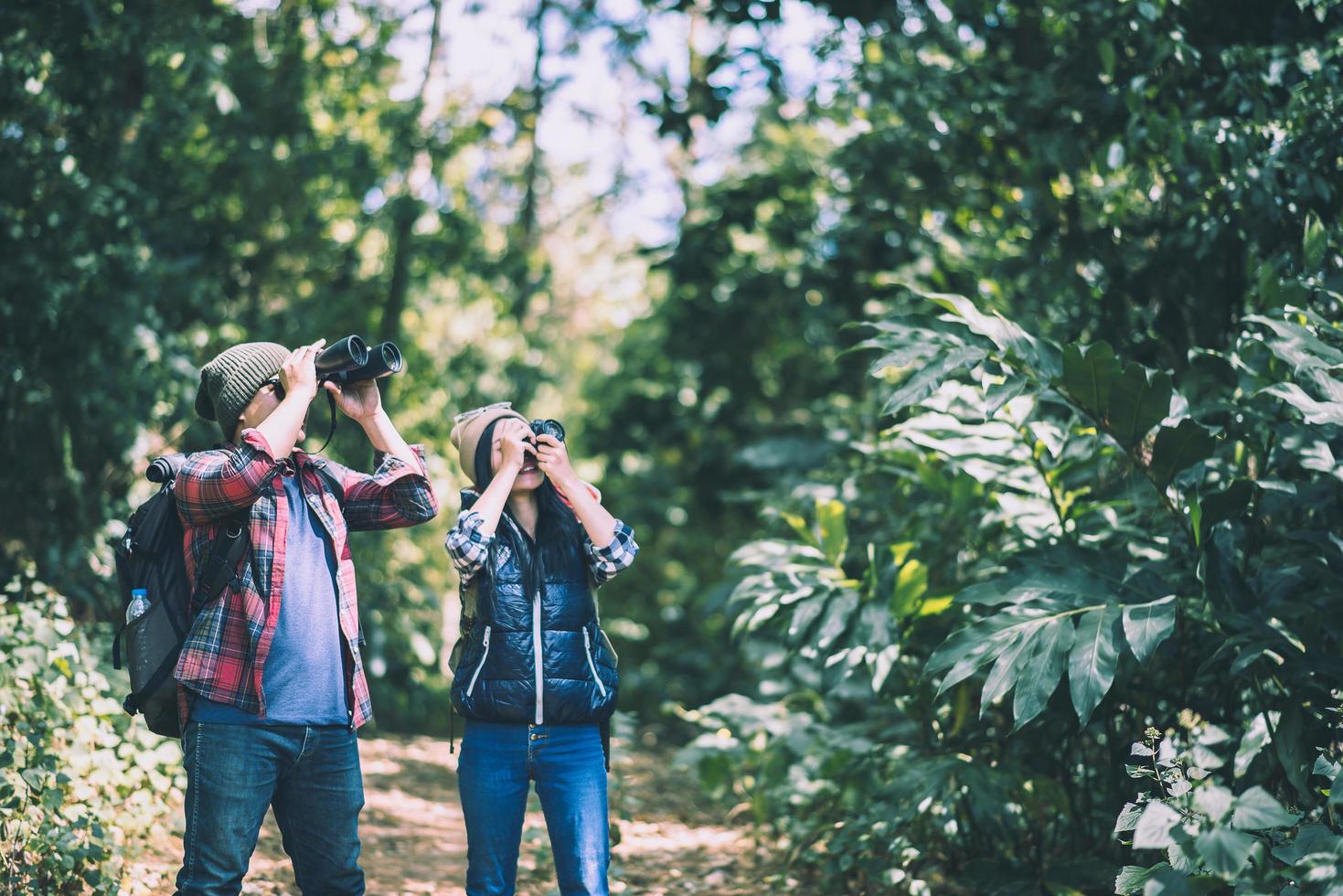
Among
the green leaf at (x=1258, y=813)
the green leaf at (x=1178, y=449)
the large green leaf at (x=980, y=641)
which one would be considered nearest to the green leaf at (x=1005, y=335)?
the green leaf at (x=1178, y=449)

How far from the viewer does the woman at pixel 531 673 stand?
2.80m

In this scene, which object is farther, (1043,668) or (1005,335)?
(1005,335)

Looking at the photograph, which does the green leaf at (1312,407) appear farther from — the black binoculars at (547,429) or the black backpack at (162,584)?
the black backpack at (162,584)

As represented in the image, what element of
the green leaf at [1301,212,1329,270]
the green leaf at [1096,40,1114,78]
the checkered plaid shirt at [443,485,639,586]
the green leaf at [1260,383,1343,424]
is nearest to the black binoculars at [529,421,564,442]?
the checkered plaid shirt at [443,485,639,586]

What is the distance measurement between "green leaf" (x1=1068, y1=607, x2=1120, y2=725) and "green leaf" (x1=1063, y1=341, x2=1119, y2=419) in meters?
0.58

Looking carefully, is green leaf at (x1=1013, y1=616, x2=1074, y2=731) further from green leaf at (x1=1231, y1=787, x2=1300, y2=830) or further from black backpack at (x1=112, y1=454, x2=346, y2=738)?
black backpack at (x1=112, y1=454, x2=346, y2=738)

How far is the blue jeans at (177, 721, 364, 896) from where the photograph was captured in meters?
2.57

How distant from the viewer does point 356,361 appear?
2881 mm

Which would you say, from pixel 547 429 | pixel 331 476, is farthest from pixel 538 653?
pixel 331 476

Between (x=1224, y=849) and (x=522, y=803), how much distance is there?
60.6 inches

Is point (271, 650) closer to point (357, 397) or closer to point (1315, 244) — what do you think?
point (357, 397)

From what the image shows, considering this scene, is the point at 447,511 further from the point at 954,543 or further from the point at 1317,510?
the point at 1317,510

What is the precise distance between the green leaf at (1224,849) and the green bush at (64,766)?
9.52ft

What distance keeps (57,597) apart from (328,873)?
2353 mm
